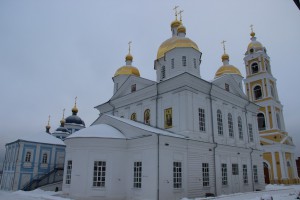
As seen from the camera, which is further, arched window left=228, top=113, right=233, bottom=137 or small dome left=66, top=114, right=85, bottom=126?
small dome left=66, top=114, right=85, bottom=126

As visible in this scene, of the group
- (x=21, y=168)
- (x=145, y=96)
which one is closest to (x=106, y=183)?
(x=145, y=96)

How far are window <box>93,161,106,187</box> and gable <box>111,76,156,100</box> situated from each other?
7828mm

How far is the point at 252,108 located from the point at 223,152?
26.0 ft

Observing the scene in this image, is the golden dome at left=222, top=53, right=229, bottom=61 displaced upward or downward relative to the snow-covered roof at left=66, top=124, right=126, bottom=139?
upward

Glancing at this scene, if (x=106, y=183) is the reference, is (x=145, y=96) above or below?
above

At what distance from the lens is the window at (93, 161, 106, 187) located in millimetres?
15062

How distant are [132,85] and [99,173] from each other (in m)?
9.09

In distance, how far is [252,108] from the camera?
2514 centimetres

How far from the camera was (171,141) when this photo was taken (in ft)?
50.7

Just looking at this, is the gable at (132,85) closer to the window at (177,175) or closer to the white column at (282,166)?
the window at (177,175)

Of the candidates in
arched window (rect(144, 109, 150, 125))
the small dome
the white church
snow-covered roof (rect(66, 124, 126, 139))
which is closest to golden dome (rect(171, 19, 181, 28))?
the white church

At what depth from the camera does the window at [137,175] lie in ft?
50.0

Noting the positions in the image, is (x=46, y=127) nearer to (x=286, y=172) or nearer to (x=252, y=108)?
(x=252, y=108)

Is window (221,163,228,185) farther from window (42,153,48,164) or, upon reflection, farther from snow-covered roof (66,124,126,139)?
window (42,153,48,164)
